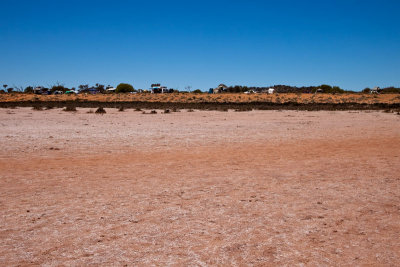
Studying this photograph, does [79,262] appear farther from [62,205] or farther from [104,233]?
[62,205]

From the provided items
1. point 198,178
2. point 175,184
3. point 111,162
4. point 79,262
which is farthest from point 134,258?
point 111,162

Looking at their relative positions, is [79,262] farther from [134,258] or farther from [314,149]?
[314,149]

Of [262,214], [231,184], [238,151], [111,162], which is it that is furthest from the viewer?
[238,151]

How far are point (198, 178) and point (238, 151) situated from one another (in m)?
4.02

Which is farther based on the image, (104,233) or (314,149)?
(314,149)

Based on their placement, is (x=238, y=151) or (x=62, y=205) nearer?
(x=62, y=205)

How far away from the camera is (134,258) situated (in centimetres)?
400

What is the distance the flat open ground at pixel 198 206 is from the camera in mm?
4141

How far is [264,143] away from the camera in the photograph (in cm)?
1341

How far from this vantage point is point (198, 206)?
586cm

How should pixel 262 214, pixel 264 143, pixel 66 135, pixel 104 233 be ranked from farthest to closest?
pixel 66 135
pixel 264 143
pixel 262 214
pixel 104 233

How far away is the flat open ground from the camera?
13.6ft

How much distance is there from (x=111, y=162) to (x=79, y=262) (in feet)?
19.4

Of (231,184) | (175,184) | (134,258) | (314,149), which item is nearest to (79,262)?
(134,258)
